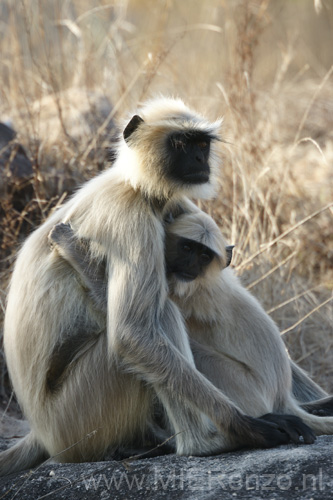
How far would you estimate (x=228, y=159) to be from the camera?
5.72 m

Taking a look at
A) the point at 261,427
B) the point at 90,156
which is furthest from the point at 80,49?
the point at 261,427

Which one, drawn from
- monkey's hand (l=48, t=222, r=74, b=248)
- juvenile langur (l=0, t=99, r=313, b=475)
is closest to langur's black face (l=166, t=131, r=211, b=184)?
juvenile langur (l=0, t=99, r=313, b=475)

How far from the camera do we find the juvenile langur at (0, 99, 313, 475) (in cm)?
280

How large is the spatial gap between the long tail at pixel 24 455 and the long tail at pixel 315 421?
1.14 meters

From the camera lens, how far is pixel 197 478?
8.39 ft

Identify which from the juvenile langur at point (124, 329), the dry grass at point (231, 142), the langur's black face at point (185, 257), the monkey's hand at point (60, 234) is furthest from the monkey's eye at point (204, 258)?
the dry grass at point (231, 142)

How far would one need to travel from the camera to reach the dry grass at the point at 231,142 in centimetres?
486

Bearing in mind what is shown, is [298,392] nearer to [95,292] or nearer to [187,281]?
[187,281]

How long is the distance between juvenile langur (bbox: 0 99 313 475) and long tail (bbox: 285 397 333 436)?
10.4 inches

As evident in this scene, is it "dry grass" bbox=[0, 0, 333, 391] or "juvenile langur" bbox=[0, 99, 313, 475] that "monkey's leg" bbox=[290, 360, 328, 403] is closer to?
"juvenile langur" bbox=[0, 99, 313, 475]

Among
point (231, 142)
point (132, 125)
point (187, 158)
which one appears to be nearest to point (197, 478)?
point (187, 158)

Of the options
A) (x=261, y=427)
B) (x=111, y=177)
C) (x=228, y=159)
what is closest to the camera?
(x=261, y=427)

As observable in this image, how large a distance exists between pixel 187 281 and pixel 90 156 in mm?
2853

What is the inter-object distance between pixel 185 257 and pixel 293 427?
2.82 feet
